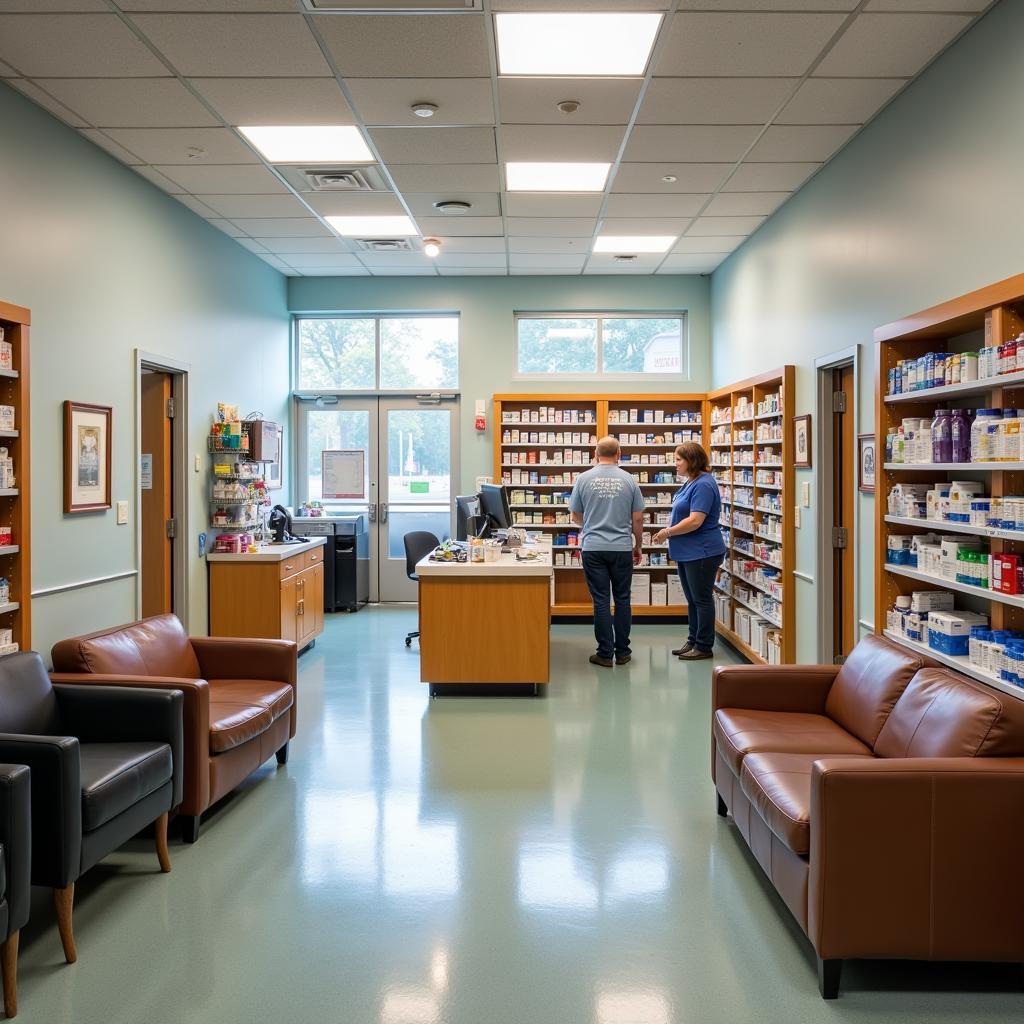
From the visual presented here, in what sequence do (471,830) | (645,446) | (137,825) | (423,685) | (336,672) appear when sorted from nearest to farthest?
1. (137,825)
2. (471,830)
3. (423,685)
4. (336,672)
5. (645,446)

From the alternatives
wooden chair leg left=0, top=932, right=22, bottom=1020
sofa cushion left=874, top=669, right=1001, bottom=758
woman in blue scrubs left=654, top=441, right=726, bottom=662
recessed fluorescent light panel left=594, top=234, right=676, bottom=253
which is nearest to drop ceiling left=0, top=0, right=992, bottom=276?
recessed fluorescent light panel left=594, top=234, right=676, bottom=253

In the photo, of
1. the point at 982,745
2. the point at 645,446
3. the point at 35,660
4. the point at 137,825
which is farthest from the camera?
the point at 645,446

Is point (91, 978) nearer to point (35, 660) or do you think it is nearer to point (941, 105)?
point (35, 660)

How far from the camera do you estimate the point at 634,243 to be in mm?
7637

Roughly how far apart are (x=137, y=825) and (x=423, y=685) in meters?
3.21

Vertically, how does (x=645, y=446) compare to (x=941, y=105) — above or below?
below

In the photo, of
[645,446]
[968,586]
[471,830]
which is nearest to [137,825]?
[471,830]

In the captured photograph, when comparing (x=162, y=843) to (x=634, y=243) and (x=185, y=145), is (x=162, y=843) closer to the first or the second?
(x=185, y=145)

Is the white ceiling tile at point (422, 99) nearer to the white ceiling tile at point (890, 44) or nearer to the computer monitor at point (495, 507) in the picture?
the white ceiling tile at point (890, 44)

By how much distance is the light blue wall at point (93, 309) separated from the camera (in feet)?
14.4

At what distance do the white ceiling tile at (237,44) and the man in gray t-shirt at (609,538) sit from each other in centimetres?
356

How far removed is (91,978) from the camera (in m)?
2.57

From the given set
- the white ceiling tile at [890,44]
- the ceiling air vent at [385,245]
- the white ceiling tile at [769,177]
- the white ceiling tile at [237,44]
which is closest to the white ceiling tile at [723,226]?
the white ceiling tile at [769,177]

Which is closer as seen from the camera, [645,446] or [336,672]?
[336,672]
